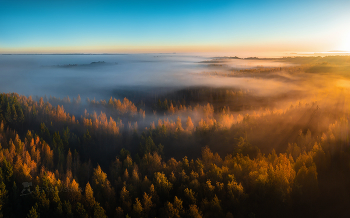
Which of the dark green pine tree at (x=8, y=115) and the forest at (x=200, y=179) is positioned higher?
the dark green pine tree at (x=8, y=115)

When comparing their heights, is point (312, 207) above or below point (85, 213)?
above

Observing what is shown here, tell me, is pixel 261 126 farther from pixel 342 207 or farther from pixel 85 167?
pixel 85 167

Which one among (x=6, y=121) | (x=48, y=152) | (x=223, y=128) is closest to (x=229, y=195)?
(x=223, y=128)

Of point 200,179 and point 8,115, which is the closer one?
point 200,179

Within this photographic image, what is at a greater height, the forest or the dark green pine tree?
the dark green pine tree

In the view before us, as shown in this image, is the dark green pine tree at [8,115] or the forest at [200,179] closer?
the forest at [200,179]

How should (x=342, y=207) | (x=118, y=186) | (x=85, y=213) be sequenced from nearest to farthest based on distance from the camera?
(x=342, y=207) → (x=85, y=213) → (x=118, y=186)

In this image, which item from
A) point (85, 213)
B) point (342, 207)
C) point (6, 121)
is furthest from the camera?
point (6, 121)

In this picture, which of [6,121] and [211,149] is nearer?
[211,149]

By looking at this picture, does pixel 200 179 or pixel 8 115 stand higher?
pixel 8 115

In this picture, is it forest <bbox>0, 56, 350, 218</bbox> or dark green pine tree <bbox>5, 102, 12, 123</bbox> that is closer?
forest <bbox>0, 56, 350, 218</bbox>

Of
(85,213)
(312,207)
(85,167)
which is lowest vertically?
(85,167)
